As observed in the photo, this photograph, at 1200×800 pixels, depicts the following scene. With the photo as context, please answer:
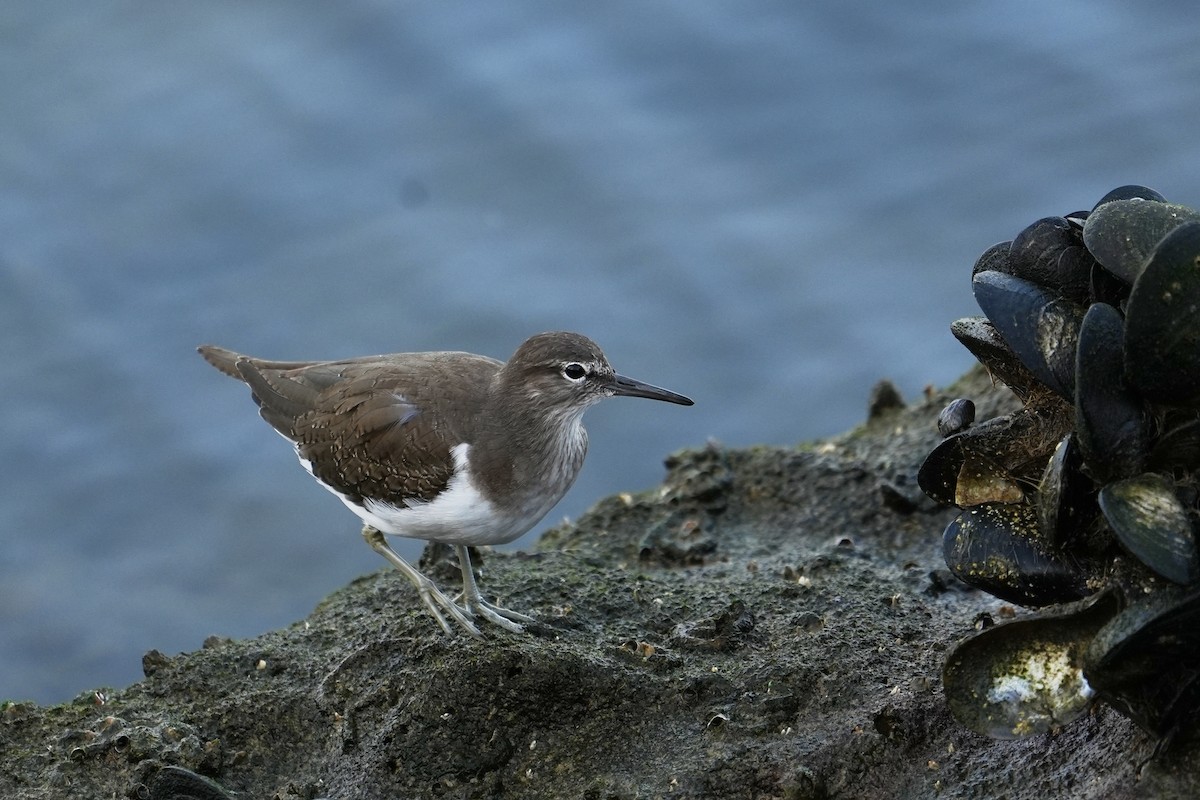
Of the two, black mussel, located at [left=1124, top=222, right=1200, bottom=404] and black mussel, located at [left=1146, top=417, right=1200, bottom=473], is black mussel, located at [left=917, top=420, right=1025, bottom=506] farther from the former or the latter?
black mussel, located at [left=1124, top=222, right=1200, bottom=404]

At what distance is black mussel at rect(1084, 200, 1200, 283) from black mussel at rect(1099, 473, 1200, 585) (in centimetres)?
54

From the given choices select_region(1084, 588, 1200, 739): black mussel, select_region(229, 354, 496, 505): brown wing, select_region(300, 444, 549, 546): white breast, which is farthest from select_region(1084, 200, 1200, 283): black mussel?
select_region(229, 354, 496, 505): brown wing

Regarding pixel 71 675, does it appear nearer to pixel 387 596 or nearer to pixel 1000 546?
pixel 387 596

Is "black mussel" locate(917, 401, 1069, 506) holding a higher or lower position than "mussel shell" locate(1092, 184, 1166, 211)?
lower

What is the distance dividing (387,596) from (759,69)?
568 cm

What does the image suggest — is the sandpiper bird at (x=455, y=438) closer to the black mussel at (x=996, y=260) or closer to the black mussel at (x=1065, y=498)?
the black mussel at (x=996, y=260)

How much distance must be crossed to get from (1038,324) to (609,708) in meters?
1.83

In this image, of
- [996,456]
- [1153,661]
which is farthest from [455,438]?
[1153,661]

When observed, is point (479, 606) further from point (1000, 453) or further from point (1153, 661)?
point (1153, 661)

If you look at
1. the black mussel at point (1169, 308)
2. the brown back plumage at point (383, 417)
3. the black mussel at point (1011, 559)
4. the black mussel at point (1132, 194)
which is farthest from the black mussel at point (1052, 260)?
the brown back plumage at point (383, 417)

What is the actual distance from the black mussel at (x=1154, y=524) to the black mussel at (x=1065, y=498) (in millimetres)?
138

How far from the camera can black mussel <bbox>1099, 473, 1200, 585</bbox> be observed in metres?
3.23

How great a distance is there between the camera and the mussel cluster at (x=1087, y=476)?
3.37m

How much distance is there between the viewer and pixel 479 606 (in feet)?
17.3
